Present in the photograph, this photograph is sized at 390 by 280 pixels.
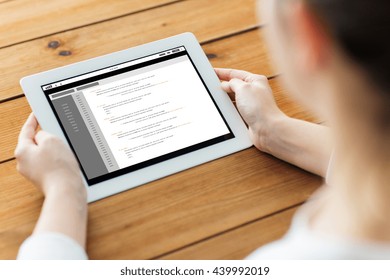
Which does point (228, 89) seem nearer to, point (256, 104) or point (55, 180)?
point (256, 104)

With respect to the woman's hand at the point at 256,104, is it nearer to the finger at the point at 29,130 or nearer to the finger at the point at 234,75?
the finger at the point at 234,75

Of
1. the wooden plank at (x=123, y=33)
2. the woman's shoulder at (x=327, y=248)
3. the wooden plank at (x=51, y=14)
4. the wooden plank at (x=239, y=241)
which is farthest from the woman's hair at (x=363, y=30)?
the wooden plank at (x=51, y=14)

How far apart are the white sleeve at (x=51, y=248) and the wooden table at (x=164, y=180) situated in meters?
0.05

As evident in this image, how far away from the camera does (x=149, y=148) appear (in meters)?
1.06

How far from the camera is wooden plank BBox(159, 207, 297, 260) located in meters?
0.95

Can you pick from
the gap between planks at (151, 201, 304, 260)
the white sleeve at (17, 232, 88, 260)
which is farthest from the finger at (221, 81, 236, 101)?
the white sleeve at (17, 232, 88, 260)

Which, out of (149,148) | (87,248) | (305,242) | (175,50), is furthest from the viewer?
(175,50)

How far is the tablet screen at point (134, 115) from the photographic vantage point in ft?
3.45

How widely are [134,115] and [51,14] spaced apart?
0.38 meters

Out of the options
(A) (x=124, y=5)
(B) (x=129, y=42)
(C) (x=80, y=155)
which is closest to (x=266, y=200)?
(C) (x=80, y=155)

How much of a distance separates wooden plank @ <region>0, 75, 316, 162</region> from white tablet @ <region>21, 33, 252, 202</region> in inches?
1.8

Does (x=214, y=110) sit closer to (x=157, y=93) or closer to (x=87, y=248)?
(x=157, y=93)

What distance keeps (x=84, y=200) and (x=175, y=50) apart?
13.3 inches

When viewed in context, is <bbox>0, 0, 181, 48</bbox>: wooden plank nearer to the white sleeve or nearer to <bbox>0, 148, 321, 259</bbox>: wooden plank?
<bbox>0, 148, 321, 259</bbox>: wooden plank
